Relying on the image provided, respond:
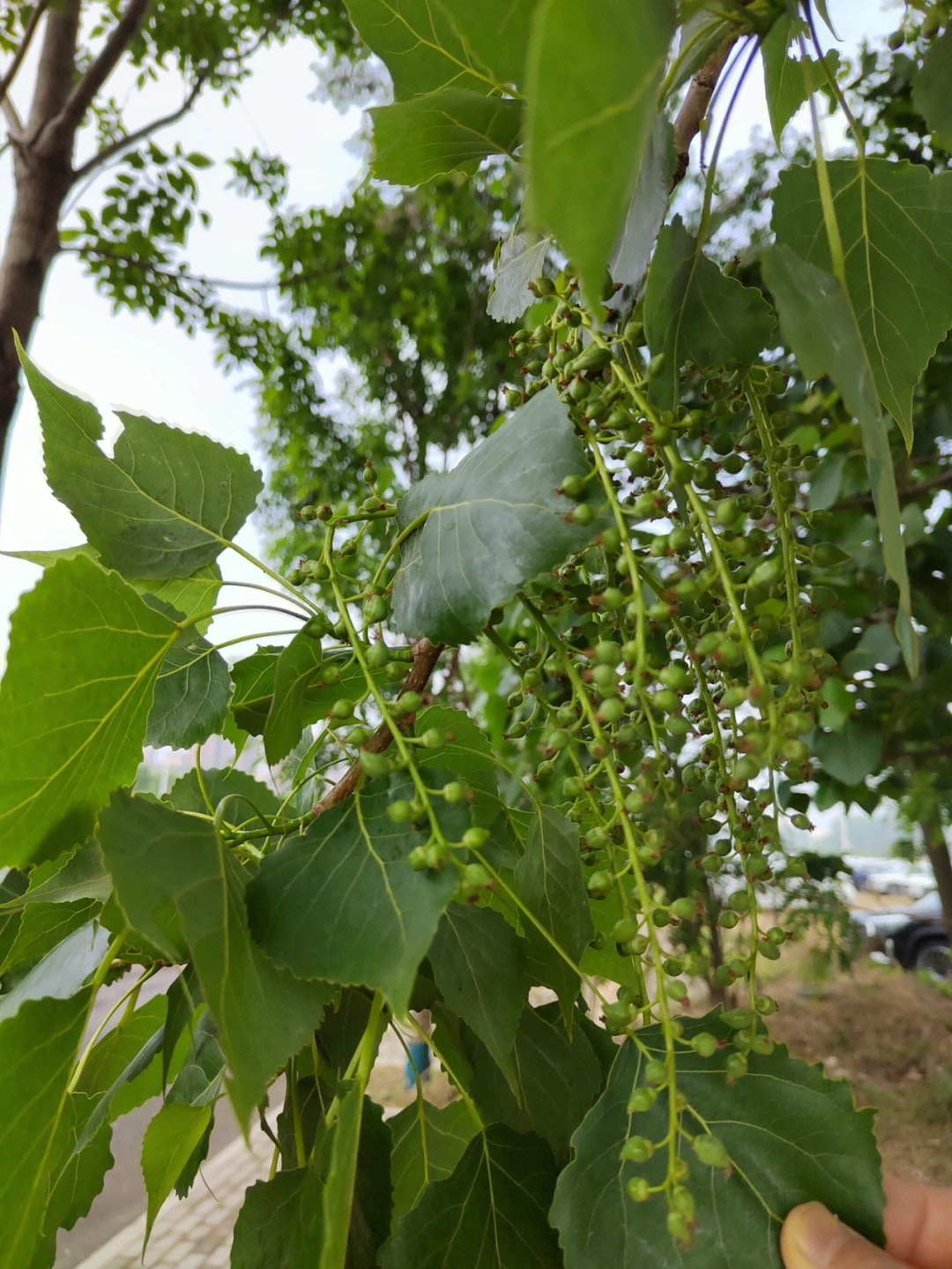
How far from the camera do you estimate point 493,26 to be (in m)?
0.18

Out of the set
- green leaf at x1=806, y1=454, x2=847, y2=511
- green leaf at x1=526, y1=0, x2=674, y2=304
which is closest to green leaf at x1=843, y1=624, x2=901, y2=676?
green leaf at x1=806, y1=454, x2=847, y2=511

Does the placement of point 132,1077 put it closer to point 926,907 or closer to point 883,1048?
point 883,1048

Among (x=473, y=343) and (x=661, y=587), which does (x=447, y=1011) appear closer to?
(x=661, y=587)

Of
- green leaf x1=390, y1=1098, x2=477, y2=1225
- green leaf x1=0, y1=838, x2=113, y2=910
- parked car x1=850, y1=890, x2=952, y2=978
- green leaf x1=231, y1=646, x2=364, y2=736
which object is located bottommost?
parked car x1=850, y1=890, x2=952, y2=978

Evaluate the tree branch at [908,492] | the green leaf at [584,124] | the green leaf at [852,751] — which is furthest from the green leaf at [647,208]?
the green leaf at [852,751]

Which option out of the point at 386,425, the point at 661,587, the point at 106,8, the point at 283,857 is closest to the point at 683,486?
the point at 661,587

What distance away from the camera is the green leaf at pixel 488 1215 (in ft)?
0.80

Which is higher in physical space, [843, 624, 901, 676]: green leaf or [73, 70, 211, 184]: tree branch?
[73, 70, 211, 184]: tree branch

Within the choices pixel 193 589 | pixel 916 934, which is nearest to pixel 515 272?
pixel 193 589

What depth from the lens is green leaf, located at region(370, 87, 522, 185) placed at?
9.5 inches

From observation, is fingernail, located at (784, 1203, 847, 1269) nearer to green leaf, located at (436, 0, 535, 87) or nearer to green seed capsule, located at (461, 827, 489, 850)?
green seed capsule, located at (461, 827, 489, 850)

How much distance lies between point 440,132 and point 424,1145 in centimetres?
35

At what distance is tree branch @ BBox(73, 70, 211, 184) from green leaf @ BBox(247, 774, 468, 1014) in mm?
1366

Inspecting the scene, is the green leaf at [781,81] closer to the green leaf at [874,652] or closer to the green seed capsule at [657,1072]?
the green seed capsule at [657,1072]
